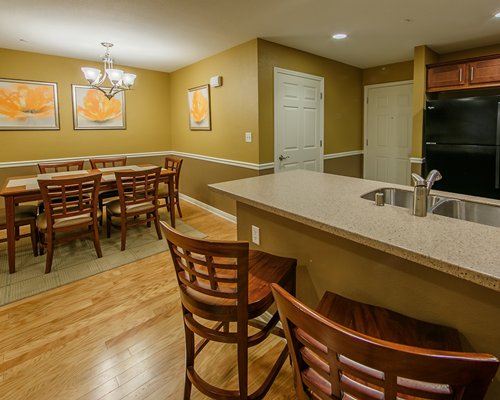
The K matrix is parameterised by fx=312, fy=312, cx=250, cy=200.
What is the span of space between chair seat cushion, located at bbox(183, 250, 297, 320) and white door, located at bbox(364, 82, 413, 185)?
4.24 metres

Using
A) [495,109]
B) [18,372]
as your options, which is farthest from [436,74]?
[18,372]

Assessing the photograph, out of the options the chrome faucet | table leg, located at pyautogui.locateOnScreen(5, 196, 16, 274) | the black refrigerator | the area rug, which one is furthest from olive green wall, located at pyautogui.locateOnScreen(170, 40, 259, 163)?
the chrome faucet

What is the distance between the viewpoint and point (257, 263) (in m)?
1.63

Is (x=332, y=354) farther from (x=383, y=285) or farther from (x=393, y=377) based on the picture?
(x=383, y=285)

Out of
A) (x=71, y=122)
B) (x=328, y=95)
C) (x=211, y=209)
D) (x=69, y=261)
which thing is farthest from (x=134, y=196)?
(x=328, y=95)

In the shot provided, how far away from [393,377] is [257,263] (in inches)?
40.9

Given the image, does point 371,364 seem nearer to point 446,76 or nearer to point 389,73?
point 446,76

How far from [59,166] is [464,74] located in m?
5.53

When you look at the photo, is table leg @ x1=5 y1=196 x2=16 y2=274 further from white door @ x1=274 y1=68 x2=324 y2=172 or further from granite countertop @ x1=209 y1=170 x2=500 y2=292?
white door @ x1=274 y1=68 x2=324 y2=172

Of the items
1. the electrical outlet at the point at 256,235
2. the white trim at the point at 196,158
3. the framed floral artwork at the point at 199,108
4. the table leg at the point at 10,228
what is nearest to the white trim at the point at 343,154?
the white trim at the point at 196,158

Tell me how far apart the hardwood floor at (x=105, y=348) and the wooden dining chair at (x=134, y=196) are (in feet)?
2.89

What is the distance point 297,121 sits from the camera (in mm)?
4352

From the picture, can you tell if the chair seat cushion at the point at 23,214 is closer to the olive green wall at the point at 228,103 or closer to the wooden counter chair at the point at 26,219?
the wooden counter chair at the point at 26,219

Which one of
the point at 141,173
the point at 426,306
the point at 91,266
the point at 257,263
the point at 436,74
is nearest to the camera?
the point at 426,306
